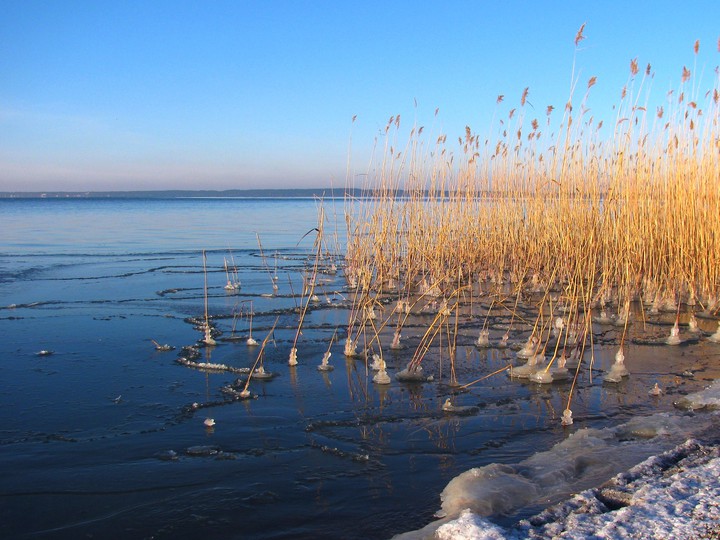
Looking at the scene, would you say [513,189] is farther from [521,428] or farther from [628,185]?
[521,428]

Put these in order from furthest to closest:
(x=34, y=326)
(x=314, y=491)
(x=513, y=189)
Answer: (x=513, y=189) → (x=34, y=326) → (x=314, y=491)

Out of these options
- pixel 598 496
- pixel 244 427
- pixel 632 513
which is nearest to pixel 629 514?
pixel 632 513

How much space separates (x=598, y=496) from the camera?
1709 mm

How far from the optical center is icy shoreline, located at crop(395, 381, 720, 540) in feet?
4.79

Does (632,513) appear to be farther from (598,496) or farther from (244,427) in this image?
(244,427)

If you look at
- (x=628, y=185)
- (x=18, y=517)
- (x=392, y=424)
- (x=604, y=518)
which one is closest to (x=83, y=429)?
(x=18, y=517)

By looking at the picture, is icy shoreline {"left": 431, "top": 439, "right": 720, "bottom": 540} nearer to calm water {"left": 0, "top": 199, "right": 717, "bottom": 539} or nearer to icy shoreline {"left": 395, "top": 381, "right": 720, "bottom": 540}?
icy shoreline {"left": 395, "top": 381, "right": 720, "bottom": 540}

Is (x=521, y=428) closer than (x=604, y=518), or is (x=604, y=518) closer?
(x=604, y=518)

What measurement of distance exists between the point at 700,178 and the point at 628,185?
0.58 metres

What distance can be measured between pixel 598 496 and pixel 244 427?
53.1 inches

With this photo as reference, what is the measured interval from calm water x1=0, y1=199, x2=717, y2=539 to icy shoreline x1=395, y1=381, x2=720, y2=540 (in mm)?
117

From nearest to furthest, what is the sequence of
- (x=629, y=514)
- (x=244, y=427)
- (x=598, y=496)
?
(x=629, y=514) < (x=598, y=496) < (x=244, y=427)

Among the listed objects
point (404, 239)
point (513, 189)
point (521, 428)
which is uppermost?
point (513, 189)

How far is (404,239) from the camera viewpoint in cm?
627
